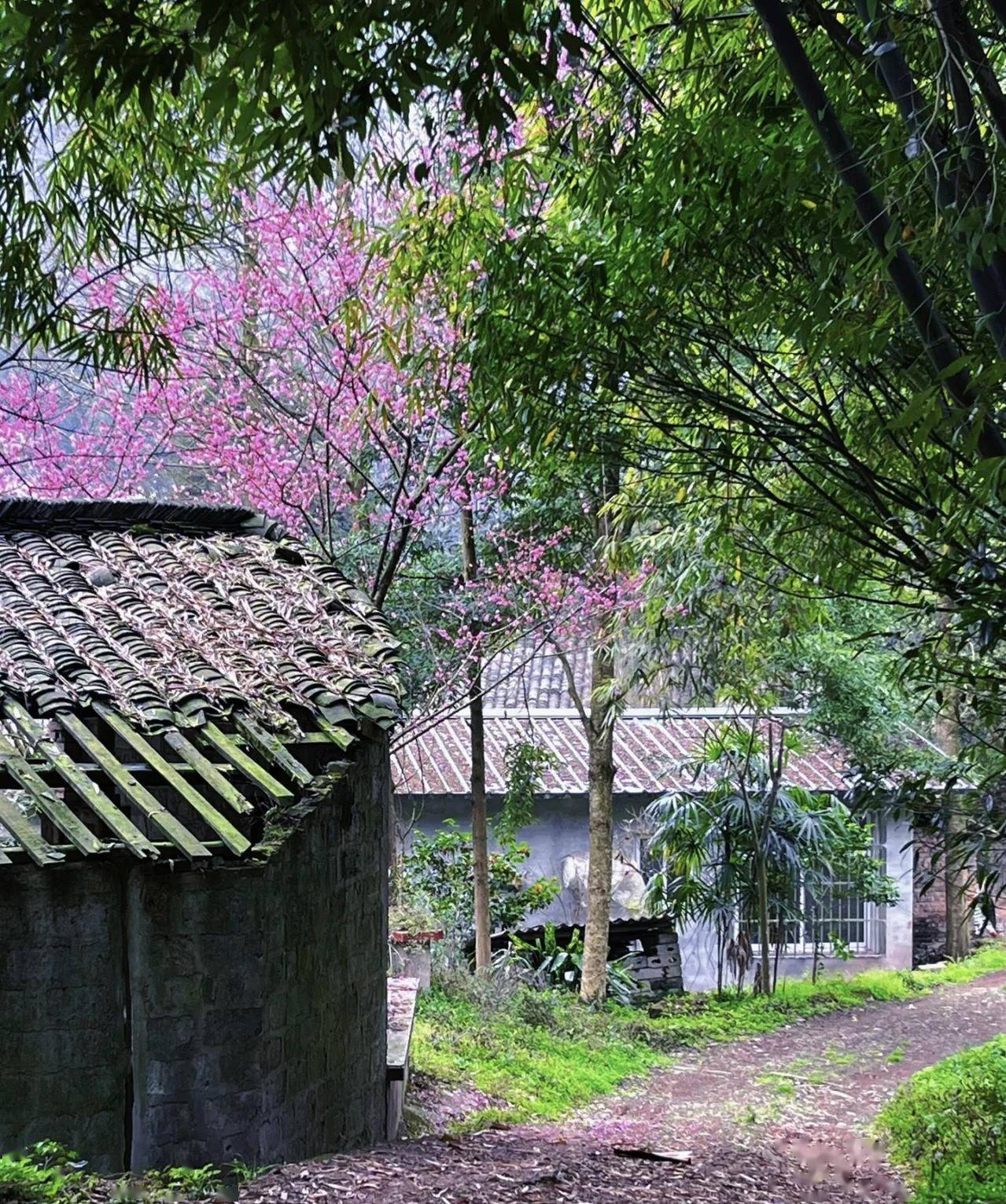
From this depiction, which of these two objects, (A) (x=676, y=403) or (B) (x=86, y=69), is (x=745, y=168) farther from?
(B) (x=86, y=69)

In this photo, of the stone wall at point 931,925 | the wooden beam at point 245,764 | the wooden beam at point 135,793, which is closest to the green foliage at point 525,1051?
the wooden beam at point 245,764

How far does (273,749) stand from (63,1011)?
50.7 inches

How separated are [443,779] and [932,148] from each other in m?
11.3

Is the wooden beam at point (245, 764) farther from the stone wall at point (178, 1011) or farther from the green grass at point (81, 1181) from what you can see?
the green grass at point (81, 1181)

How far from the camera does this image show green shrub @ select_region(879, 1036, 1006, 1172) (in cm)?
667

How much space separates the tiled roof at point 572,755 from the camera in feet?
46.1

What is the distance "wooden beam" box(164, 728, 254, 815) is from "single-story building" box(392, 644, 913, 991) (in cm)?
826

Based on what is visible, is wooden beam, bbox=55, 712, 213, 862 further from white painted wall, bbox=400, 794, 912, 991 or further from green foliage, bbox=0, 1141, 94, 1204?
white painted wall, bbox=400, 794, 912, 991

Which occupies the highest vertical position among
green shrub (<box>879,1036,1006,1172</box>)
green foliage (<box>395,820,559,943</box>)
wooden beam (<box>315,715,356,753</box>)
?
wooden beam (<box>315,715,356,753</box>)

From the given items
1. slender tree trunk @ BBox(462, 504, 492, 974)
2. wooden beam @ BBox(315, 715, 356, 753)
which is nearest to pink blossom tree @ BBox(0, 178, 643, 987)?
slender tree trunk @ BBox(462, 504, 492, 974)

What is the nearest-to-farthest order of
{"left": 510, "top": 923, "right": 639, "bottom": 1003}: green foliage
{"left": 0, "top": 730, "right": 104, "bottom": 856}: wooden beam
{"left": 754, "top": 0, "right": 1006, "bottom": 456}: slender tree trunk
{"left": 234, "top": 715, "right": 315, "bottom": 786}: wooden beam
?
1. {"left": 754, "top": 0, "right": 1006, "bottom": 456}: slender tree trunk
2. {"left": 0, "top": 730, "right": 104, "bottom": 856}: wooden beam
3. {"left": 234, "top": 715, "right": 315, "bottom": 786}: wooden beam
4. {"left": 510, "top": 923, "right": 639, "bottom": 1003}: green foliage

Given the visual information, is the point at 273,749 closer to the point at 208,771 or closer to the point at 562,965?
the point at 208,771

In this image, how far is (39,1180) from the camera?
3.65m

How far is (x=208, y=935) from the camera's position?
15.9 ft
